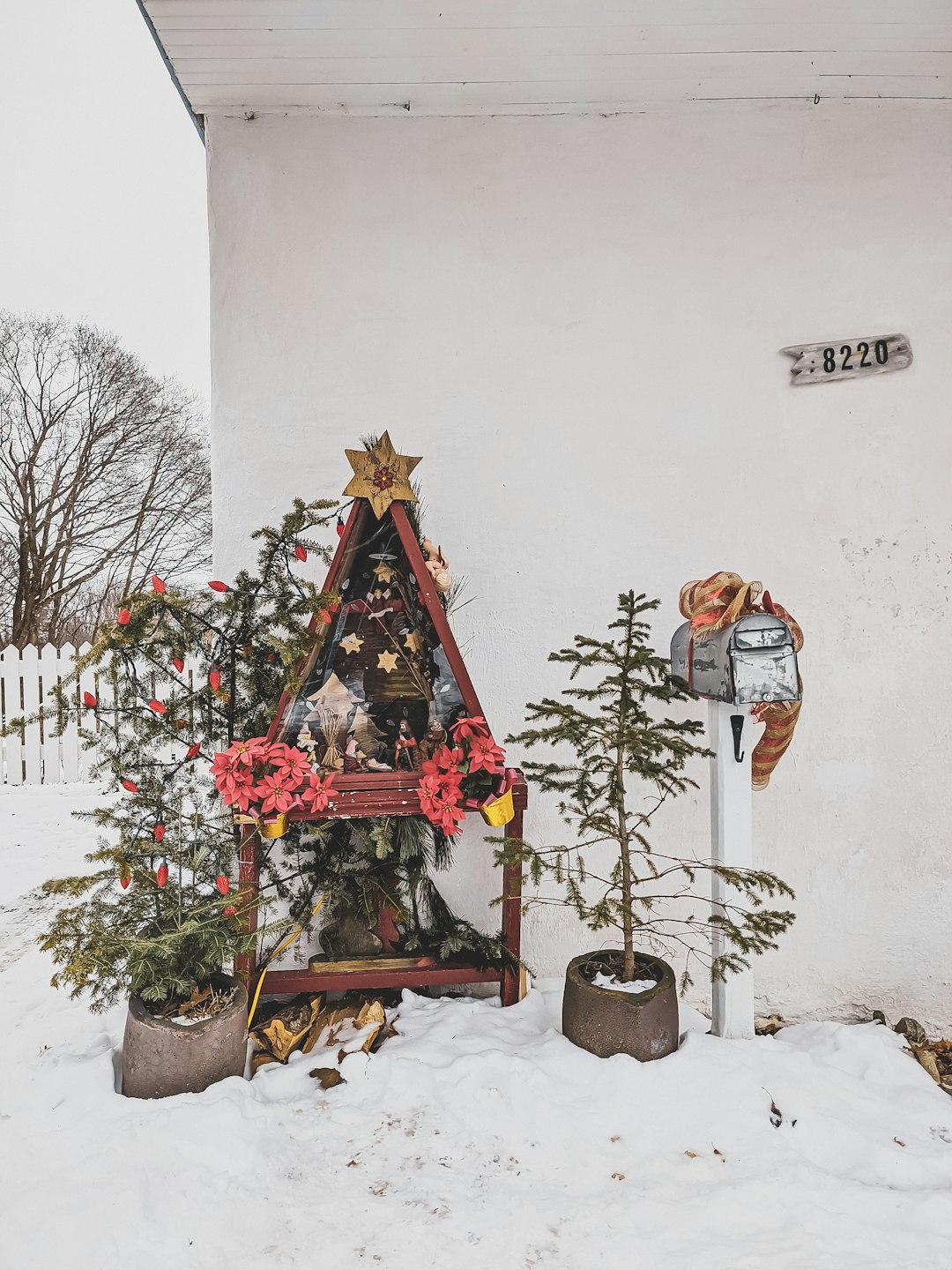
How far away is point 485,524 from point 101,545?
6.33m

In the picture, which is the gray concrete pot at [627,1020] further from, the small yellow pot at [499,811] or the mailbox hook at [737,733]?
the mailbox hook at [737,733]

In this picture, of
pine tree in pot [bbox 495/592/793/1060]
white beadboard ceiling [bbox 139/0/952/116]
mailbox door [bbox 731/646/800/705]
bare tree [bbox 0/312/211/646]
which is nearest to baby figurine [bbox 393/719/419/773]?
pine tree in pot [bbox 495/592/793/1060]

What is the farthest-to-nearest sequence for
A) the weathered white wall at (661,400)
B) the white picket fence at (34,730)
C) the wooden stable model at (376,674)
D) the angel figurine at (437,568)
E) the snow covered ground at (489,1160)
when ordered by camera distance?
the white picket fence at (34,730) < the weathered white wall at (661,400) < the angel figurine at (437,568) < the wooden stable model at (376,674) < the snow covered ground at (489,1160)

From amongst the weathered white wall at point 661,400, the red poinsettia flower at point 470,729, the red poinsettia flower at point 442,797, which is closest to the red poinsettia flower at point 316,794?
the red poinsettia flower at point 442,797

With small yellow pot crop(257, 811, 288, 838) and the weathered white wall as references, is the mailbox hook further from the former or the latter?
small yellow pot crop(257, 811, 288, 838)

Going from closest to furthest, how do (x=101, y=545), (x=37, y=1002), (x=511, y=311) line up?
1. (x=37, y=1002)
2. (x=511, y=311)
3. (x=101, y=545)

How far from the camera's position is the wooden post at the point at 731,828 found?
2186mm

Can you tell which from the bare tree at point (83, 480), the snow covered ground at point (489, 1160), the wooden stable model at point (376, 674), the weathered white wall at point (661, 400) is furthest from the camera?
the bare tree at point (83, 480)

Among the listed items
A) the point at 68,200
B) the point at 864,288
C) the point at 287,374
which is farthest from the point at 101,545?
the point at 864,288

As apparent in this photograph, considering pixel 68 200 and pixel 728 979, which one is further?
pixel 68 200

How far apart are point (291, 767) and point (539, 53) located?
2.51m

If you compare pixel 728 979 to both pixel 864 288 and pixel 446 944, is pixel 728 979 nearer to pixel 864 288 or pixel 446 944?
pixel 446 944

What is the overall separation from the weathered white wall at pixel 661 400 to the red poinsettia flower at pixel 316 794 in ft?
2.76

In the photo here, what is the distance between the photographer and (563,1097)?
1951 millimetres
